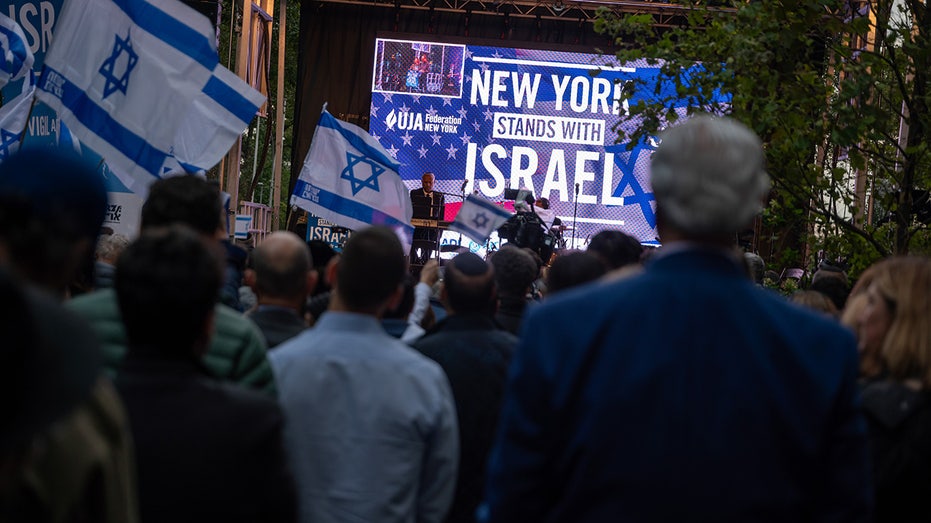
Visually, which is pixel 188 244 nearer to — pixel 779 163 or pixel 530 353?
pixel 530 353

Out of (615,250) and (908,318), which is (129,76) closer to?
(615,250)

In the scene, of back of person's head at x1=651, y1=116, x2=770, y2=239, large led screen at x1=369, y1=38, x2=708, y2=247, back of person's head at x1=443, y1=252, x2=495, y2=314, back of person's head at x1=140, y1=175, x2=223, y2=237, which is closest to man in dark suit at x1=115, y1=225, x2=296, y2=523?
back of person's head at x1=651, y1=116, x2=770, y2=239

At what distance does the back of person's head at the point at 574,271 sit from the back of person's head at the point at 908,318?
1.62 meters

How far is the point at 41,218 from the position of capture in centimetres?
182

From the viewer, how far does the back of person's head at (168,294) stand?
2.34 m

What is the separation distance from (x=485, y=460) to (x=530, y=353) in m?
2.17

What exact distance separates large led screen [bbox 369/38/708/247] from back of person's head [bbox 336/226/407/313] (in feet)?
66.3

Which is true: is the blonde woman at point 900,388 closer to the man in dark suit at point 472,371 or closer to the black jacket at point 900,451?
the black jacket at point 900,451

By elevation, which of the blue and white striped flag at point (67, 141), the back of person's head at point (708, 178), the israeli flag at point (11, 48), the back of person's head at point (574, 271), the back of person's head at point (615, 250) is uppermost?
the israeli flag at point (11, 48)

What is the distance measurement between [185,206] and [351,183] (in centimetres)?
737

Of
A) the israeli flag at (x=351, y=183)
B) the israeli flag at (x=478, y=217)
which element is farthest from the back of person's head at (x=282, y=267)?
the israeli flag at (x=351, y=183)

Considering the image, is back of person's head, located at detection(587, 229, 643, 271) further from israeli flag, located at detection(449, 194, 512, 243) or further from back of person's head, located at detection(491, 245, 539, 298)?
israeli flag, located at detection(449, 194, 512, 243)

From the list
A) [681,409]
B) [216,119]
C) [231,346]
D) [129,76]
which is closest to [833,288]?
[216,119]

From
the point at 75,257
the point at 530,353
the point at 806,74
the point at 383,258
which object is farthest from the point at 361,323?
the point at 806,74
